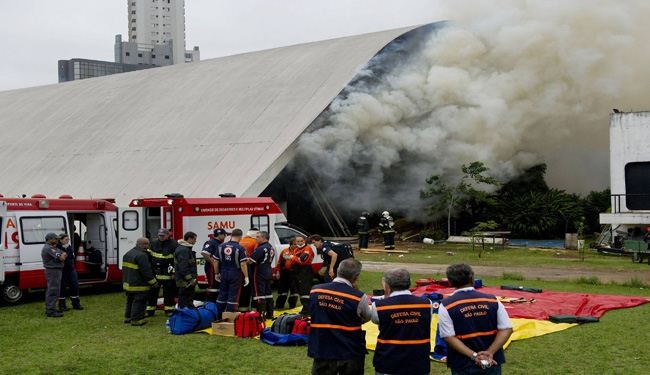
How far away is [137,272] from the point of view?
1102 centimetres

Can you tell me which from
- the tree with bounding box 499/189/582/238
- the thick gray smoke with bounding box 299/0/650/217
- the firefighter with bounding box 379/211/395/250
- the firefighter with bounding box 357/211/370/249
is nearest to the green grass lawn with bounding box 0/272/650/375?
the firefighter with bounding box 379/211/395/250

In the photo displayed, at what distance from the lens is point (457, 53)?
88.8ft

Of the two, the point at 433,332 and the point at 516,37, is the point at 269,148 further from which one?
the point at 433,332

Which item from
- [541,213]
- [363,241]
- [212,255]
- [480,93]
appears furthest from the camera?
[541,213]

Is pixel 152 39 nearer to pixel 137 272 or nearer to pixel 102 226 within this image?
pixel 102 226

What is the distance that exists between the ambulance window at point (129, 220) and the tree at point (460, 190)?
47.4 ft

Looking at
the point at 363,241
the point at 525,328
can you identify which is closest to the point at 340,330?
the point at 525,328

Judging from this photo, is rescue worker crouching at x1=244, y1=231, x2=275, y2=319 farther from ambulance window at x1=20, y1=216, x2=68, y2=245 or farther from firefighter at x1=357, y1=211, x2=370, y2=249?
firefighter at x1=357, y1=211, x2=370, y2=249

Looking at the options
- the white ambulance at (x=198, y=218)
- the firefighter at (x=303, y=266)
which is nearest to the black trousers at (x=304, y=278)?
the firefighter at (x=303, y=266)

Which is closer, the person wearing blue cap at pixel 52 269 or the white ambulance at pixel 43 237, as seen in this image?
the person wearing blue cap at pixel 52 269

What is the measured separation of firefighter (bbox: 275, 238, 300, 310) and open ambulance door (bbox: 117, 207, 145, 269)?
13.5 feet

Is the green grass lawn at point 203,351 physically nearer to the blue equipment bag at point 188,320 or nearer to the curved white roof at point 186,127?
the blue equipment bag at point 188,320

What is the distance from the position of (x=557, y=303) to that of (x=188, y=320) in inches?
250

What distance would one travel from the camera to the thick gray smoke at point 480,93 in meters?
26.1
